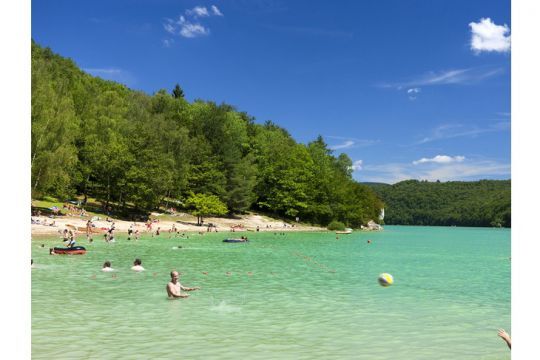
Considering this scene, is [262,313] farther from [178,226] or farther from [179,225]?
[179,225]

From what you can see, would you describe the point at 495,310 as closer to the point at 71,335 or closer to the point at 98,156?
the point at 71,335

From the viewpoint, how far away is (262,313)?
1895 cm

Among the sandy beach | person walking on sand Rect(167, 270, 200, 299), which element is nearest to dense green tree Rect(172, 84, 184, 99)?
the sandy beach

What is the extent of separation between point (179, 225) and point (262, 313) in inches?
2419

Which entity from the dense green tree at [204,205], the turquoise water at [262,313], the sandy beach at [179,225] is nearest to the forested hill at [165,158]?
the dense green tree at [204,205]

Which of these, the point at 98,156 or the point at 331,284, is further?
the point at 98,156

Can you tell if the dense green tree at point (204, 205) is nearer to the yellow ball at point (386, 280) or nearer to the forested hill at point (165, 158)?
the forested hill at point (165, 158)

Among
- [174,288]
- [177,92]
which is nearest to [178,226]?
[174,288]

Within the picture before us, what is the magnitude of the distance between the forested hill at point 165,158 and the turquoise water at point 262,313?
32800 millimetres

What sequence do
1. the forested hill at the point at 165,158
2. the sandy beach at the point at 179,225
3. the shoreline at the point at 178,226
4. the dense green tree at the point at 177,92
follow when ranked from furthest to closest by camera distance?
the dense green tree at the point at 177,92
the forested hill at the point at 165,158
the sandy beach at the point at 179,225
the shoreline at the point at 178,226

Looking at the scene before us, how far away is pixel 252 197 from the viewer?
102 meters

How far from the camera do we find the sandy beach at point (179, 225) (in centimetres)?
5697
